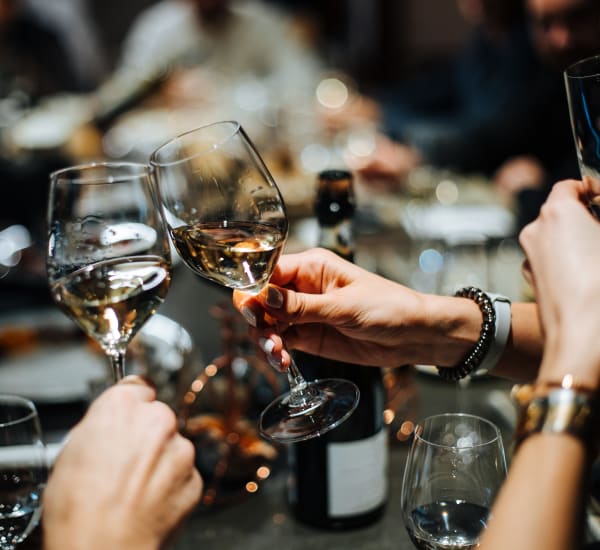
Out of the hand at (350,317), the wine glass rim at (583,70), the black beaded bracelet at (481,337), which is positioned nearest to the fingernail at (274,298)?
the hand at (350,317)

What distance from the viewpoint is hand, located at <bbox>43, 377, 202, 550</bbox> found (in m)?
0.50

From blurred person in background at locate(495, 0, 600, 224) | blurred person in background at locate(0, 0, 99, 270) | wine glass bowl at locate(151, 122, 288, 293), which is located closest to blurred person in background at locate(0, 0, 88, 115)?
blurred person in background at locate(0, 0, 99, 270)

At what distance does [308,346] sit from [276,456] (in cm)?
21

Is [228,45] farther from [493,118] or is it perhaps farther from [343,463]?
[343,463]

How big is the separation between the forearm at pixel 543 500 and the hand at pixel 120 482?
9.0 inches

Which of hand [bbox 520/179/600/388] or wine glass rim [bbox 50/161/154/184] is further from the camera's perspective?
wine glass rim [bbox 50/161/154/184]

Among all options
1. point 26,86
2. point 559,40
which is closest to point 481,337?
point 559,40

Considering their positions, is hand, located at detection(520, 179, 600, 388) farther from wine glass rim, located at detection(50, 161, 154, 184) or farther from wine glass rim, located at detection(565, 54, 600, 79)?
wine glass rim, located at detection(50, 161, 154, 184)

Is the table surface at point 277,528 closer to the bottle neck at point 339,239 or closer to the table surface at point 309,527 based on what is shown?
the table surface at point 309,527

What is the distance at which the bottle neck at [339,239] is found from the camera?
0.88m

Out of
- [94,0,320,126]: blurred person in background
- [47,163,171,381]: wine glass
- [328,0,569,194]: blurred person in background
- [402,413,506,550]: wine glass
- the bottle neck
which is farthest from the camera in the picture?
[94,0,320,126]: blurred person in background

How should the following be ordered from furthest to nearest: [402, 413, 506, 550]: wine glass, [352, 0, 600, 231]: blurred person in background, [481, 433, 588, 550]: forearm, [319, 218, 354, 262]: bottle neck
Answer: [352, 0, 600, 231]: blurred person in background
[319, 218, 354, 262]: bottle neck
[402, 413, 506, 550]: wine glass
[481, 433, 588, 550]: forearm

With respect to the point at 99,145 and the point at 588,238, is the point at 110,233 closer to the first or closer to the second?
the point at 588,238

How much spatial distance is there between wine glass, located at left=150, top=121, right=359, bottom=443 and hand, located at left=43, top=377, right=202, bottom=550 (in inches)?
6.3
